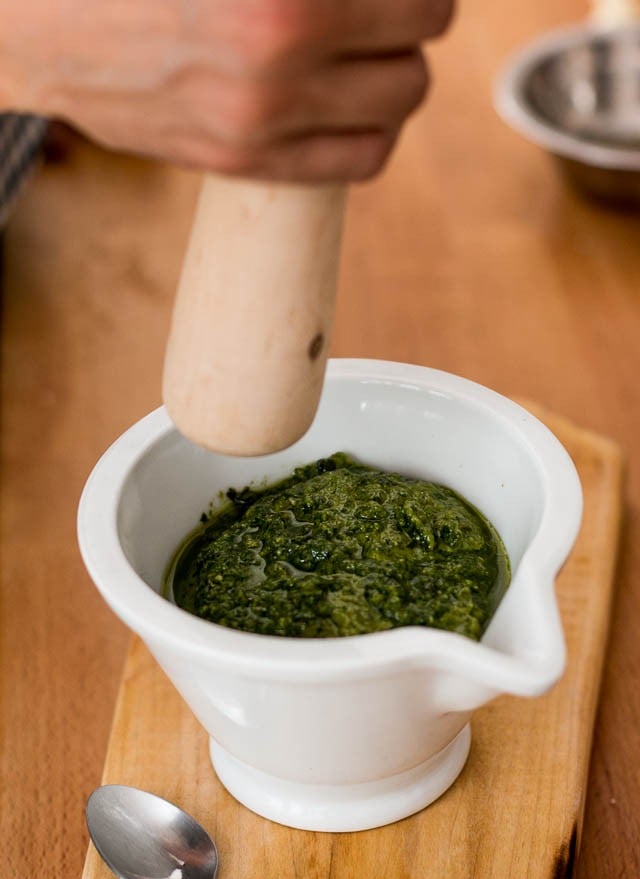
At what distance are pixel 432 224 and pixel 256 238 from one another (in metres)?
1.21

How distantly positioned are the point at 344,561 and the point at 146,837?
243 mm

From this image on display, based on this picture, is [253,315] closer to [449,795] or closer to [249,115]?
[249,115]

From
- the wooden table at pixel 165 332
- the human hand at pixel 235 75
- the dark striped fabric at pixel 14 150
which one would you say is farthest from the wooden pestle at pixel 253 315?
the dark striped fabric at pixel 14 150

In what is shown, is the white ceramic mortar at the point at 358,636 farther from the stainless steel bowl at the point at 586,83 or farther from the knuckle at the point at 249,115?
the stainless steel bowl at the point at 586,83

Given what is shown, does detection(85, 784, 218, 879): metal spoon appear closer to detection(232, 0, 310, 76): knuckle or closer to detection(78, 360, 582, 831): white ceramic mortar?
detection(78, 360, 582, 831): white ceramic mortar

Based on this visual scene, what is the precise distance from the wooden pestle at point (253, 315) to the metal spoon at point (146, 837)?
0.94 ft

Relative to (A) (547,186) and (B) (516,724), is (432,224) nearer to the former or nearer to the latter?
(A) (547,186)

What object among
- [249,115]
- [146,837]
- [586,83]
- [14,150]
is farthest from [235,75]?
[586,83]

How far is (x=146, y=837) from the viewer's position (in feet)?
2.52

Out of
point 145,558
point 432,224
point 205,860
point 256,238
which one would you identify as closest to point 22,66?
point 256,238

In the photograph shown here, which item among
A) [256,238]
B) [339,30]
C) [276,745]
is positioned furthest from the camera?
[276,745]

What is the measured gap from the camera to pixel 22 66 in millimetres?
555

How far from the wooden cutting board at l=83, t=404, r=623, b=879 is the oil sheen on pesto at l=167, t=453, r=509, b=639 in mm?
148

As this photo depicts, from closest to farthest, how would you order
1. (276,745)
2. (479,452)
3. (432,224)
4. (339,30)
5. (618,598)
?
(339,30) < (276,745) < (479,452) < (618,598) < (432,224)
